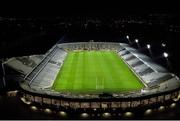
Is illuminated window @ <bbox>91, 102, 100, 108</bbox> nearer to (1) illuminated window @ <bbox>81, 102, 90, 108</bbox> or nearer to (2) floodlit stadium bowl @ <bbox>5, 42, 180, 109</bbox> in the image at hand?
(2) floodlit stadium bowl @ <bbox>5, 42, 180, 109</bbox>

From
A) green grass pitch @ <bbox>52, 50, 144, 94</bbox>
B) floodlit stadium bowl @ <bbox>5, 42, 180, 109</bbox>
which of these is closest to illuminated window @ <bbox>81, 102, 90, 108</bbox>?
floodlit stadium bowl @ <bbox>5, 42, 180, 109</bbox>

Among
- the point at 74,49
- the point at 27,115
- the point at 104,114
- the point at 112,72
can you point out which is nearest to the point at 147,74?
the point at 112,72

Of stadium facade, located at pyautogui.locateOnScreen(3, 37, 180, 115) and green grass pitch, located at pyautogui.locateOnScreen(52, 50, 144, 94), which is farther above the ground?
stadium facade, located at pyautogui.locateOnScreen(3, 37, 180, 115)

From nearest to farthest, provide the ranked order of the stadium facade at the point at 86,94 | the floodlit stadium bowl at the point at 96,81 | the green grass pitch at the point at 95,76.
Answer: the stadium facade at the point at 86,94, the floodlit stadium bowl at the point at 96,81, the green grass pitch at the point at 95,76

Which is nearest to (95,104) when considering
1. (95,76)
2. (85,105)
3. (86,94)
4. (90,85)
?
(85,105)

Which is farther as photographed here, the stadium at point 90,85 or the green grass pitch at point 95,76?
the green grass pitch at point 95,76

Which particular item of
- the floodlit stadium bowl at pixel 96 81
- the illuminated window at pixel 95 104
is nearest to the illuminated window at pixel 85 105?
the floodlit stadium bowl at pixel 96 81

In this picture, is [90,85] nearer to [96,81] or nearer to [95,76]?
[96,81]

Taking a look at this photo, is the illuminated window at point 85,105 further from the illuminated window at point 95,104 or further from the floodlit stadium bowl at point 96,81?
the illuminated window at point 95,104

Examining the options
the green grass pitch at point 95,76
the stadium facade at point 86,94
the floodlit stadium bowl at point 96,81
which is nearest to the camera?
the stadium facade at point 86,94
